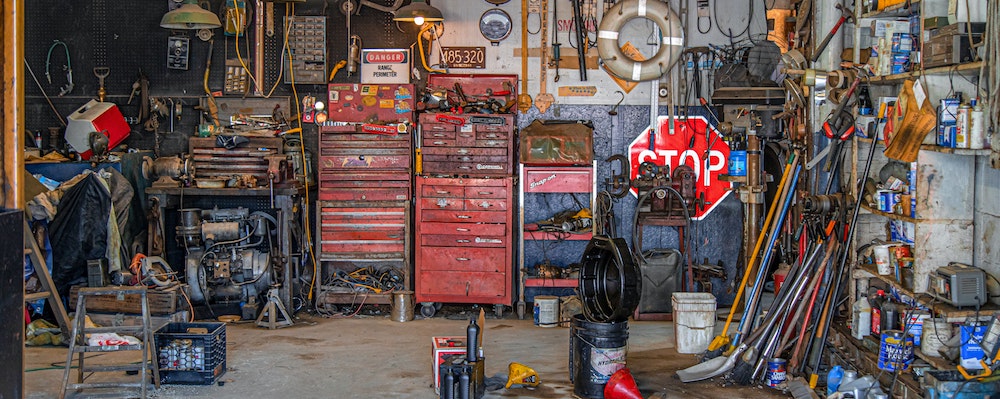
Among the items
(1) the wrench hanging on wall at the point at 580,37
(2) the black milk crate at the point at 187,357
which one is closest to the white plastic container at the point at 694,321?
(1) the wrench hanging on wall at the point at 580,37

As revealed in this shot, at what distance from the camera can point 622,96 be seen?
8.44m

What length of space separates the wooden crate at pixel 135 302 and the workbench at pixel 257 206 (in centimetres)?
81

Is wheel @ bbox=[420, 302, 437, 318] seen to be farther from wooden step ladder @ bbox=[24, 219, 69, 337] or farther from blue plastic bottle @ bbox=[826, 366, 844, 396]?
blue plastic bottle @ bbox=[826, 366, 844, 396]

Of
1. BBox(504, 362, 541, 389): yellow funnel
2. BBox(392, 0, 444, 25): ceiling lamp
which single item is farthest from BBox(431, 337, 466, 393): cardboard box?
BBox(392, 0, 444, 25): ceiling lamp

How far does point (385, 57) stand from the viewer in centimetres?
847

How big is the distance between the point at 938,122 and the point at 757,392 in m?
1.98

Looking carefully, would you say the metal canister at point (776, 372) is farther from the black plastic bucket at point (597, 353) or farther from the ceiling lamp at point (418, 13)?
the ceiling lamp at point (418, 13)

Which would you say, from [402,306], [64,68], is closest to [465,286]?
[402,306]

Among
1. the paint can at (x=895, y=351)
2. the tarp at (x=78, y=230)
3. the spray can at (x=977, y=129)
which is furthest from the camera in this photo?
the tarp at (x=78, y=230)

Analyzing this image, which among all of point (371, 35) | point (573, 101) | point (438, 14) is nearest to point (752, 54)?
point (573, 101)

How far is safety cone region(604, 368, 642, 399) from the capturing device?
569cm

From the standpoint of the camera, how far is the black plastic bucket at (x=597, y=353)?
229 inches

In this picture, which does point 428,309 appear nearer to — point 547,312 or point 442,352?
point 547,312

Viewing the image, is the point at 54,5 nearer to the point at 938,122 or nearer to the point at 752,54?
the point at 752,54
